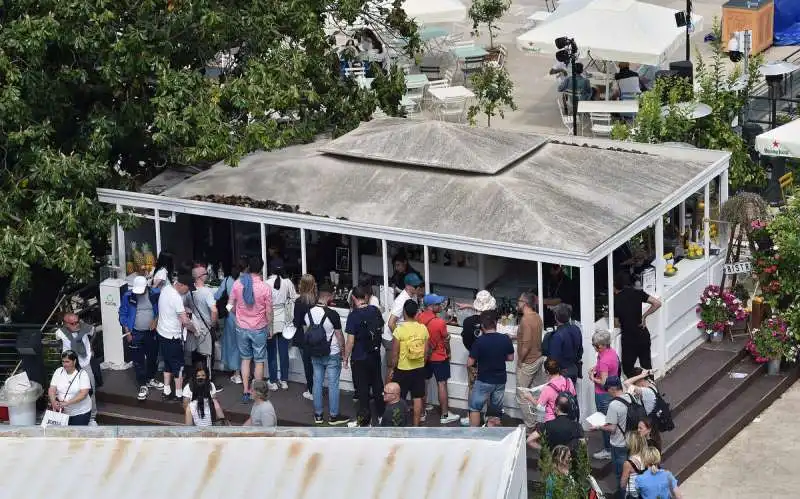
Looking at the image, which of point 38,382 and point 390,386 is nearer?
point 390,386

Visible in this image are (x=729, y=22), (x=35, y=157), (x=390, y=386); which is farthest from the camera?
(x=729, y=22)

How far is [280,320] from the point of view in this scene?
1756 cm

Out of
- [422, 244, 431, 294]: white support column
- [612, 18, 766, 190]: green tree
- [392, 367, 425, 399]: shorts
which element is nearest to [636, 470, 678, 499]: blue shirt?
[392, 367, 425, 399]: shorts

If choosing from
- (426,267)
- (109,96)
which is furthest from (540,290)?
(109,96)

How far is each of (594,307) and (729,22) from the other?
575 inches

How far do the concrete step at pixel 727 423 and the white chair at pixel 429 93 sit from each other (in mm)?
10000

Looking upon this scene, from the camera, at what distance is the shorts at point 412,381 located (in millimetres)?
16453

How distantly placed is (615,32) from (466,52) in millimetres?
3387

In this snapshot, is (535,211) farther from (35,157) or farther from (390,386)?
(35,157)

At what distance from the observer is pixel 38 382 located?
695 inches

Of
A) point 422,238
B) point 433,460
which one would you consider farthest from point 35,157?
point 433,460

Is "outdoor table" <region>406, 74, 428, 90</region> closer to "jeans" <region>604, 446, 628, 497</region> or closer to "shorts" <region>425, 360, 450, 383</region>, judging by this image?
"shorts" <region>425, 360, 450, 383</region>

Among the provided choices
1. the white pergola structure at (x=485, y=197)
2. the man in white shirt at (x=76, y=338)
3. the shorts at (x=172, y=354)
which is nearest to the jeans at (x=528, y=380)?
the white pergola structure at (x=485, y=197)

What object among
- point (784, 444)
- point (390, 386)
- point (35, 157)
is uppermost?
point (35, 157)
